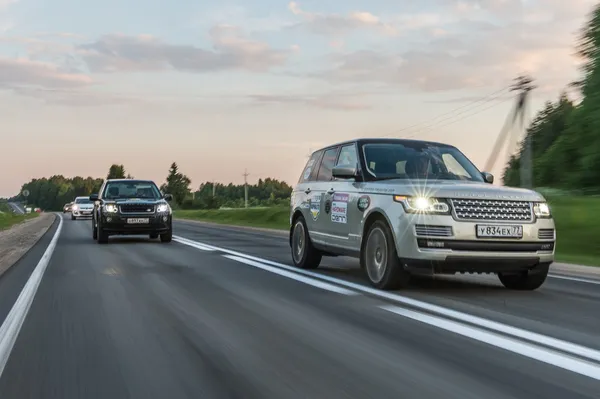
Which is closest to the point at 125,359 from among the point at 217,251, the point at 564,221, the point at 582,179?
the point at 217,251

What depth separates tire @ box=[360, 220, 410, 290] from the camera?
8586 mm

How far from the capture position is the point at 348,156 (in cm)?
1055

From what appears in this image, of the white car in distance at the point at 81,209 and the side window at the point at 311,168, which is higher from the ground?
the side window at the point at 311,168

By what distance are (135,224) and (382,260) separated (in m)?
12.7

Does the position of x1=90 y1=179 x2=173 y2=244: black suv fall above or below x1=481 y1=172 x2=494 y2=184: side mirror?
below

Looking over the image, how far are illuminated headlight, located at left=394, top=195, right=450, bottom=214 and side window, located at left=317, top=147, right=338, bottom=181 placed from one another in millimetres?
2701

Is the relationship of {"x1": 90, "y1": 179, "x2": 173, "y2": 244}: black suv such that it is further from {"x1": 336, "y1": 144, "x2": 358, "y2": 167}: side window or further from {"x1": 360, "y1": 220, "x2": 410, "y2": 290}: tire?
{"x1": 360, "y1": 220, "x2": 410, "y2": 290}: tire

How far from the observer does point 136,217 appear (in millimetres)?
20328

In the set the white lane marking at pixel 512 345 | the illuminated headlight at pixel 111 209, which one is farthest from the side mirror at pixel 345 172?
the illuminated headlight at pixel 111 209

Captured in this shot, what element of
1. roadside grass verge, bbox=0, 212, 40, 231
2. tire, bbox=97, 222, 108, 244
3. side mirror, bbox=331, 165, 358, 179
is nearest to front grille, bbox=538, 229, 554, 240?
side mirror, bbox=331, 165, 358, 179

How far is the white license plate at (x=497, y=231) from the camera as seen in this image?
8.25m

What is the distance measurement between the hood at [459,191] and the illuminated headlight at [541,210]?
0.06 meters

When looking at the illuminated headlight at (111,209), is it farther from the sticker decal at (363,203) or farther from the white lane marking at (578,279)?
the white lane marking at (578,279)

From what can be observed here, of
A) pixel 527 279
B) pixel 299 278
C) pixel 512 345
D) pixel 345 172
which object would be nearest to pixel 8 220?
pixel 299 278
